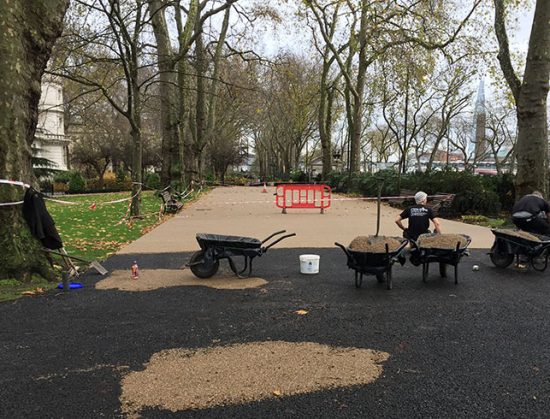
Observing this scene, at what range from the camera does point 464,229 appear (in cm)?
1238

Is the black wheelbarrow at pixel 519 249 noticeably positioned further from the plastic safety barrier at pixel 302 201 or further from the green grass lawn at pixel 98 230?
the plastic safety barrier at pixel 302 201

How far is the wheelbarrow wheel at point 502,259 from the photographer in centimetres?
738

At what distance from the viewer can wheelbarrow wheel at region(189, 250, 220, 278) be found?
670 cm

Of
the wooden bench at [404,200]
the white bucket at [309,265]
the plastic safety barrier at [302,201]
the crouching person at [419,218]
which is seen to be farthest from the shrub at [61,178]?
the crouching person at [419,218]

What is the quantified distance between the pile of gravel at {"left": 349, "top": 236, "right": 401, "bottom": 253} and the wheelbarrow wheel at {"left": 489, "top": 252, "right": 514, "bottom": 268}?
7.53 feet

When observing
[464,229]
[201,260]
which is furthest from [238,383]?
[464,229]

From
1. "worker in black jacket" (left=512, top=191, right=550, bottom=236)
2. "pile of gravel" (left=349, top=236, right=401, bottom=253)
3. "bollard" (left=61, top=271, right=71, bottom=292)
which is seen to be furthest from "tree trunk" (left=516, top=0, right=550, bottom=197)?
"bollard" (left=61, top=271, right=71, bottom=292)

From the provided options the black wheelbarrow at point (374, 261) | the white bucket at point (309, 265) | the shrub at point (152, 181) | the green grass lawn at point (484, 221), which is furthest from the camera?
the shrub at point (152, 181)

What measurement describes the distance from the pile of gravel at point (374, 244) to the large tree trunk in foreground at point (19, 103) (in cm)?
422

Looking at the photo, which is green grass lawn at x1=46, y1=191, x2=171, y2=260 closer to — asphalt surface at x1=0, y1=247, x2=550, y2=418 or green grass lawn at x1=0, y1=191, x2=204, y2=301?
green grass lawn at x1=0, y1=191, x2=204, y2=301

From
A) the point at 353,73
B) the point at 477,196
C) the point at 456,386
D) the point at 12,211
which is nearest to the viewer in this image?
the point at 456,386

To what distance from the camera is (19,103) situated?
6.20 metres

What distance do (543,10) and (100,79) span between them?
15.0m

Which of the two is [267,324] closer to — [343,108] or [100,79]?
[100,79]
